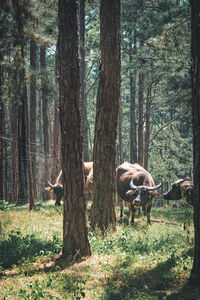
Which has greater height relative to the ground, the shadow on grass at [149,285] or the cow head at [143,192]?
the cow head at [143,192]

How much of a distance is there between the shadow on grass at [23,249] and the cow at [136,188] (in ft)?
14.7

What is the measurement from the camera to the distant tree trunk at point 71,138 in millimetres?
7051

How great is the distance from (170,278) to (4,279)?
2.81 m

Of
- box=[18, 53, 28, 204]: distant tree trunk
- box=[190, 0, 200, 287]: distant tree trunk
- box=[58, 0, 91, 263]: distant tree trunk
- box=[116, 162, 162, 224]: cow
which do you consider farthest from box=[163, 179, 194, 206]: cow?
box=[18, 53, 28, 204]: distant tree trunk

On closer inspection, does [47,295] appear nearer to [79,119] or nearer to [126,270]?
[126,270]

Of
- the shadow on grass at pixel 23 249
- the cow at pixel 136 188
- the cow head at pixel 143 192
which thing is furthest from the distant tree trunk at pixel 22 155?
the shadow on grass at pixel 23 249

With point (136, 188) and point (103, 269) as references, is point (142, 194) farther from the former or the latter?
point (103, 269)

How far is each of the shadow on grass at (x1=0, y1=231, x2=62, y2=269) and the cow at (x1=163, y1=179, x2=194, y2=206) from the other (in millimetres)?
3949

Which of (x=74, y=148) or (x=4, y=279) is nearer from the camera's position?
(x=4, y=279)

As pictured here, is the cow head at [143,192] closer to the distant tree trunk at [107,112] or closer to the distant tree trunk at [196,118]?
the distant tree trunk at [107,112]

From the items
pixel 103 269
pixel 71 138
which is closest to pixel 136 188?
pixel 71 138

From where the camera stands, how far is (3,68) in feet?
43.7

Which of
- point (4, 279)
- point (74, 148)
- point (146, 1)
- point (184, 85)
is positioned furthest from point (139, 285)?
point (146, 1)

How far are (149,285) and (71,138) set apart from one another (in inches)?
123
